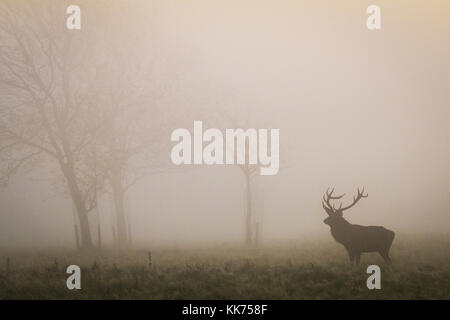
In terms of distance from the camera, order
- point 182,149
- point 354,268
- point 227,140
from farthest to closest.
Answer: point 182,149
point 227,140
point 354,268

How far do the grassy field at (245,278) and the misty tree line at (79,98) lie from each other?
544 centimetres

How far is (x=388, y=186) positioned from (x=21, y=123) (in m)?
33.3

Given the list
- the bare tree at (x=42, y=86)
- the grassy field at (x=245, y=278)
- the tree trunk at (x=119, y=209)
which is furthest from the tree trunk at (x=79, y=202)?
the grassy field at (x=245, y=278)

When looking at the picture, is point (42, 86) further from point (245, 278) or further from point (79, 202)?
point (245, 278)

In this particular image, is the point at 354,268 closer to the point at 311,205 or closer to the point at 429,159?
the point at 311,205

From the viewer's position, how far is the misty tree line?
17.5m

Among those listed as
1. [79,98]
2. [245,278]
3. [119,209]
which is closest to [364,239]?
[245,278]

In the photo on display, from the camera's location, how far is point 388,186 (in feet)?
128

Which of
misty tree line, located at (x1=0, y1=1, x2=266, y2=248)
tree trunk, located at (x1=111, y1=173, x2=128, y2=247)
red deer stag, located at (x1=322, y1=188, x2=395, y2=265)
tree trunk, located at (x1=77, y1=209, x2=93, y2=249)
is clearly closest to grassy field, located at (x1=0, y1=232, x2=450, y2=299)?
red deer stag, located at (x1=322, y1=188, x2=395, y2=265)

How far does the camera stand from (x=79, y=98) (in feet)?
60.1

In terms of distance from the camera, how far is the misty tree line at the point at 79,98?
57.4 ft

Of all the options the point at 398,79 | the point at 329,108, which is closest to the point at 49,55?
the point at 329,108

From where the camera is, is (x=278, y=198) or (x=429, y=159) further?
(x=429, y=159)

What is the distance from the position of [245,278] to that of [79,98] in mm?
12308
